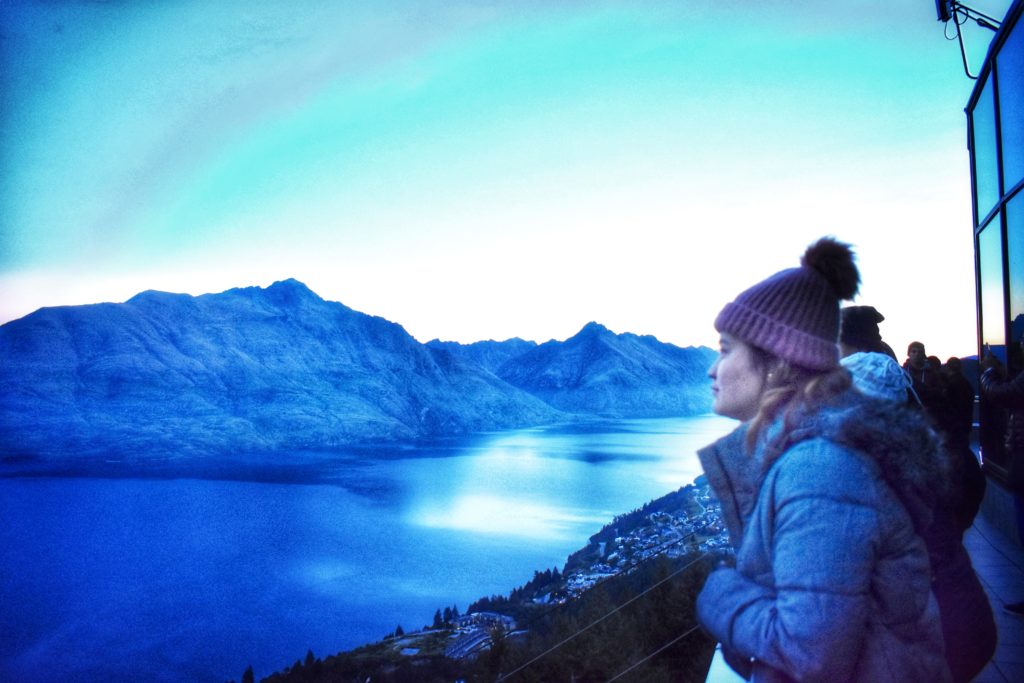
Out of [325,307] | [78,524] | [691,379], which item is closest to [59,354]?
[78,524]

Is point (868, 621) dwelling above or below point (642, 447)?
above

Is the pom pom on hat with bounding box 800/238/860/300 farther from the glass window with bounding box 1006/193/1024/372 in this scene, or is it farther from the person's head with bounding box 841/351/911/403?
the glass window with bounding box 1006/193/1024/372

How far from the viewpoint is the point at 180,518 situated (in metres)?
34.3

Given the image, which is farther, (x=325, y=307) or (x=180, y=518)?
(x=325, y=307)

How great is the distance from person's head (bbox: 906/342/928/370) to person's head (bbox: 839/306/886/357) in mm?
1397

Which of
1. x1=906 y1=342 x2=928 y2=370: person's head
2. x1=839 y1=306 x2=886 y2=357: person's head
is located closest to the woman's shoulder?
x1=839 y1=306 x2=886 y2=357: person's head

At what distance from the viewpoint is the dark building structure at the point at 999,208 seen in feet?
11.3

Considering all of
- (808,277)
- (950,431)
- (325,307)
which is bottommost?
(950,431)

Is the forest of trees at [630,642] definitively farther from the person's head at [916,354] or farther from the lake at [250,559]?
the lake at [250,559]

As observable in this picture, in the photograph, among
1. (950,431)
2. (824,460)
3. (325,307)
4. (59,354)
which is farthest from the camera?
(325,307)

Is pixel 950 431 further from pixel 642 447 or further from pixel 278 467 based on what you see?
pixel 642 447

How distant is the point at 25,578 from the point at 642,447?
44.2 m

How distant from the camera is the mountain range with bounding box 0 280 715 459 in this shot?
35781 millimetres

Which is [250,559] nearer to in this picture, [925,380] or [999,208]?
[999,208]
